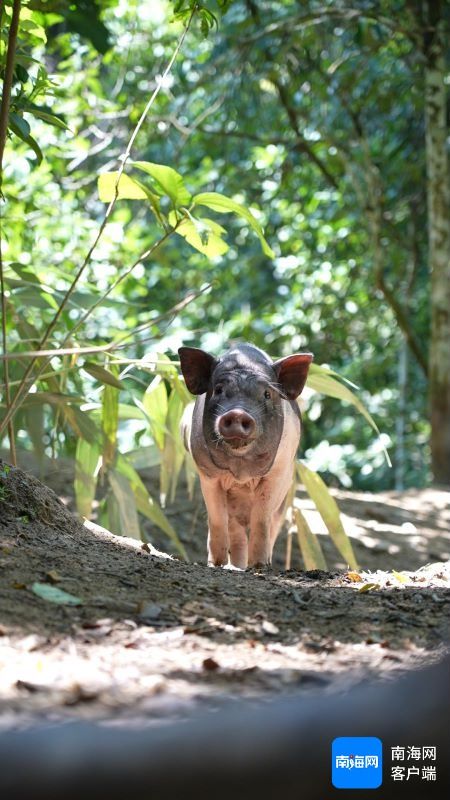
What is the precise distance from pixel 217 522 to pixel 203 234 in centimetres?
149

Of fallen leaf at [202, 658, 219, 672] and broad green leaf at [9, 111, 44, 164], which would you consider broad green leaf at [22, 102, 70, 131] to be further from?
fallen leaf at [202, 658, 219, 672]

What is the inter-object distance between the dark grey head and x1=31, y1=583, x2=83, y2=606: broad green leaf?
182cm

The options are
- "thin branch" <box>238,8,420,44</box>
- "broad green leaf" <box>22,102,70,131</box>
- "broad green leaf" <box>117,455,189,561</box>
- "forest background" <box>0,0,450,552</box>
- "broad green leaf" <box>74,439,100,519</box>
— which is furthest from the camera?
"thin branch" <box>238,8,420,44</box>

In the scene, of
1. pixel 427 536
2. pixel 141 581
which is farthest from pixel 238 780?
pixel 427 536

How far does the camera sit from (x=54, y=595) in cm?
302

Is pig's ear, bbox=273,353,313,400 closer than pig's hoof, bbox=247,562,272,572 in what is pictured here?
No

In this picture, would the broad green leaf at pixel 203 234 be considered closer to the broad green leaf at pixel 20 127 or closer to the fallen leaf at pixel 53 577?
the broad green leaf at pixel 20 127

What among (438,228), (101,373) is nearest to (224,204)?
(101,373)

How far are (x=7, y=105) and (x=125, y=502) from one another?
2.83 m

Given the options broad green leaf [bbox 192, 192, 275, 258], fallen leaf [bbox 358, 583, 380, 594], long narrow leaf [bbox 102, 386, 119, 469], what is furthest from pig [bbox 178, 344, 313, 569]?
fallen leaf [bbox 358, 583, 380, 594]

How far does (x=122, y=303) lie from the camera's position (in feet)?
20.5

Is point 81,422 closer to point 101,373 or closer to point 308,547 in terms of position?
point 101,373

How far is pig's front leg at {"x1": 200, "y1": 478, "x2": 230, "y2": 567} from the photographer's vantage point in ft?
17.3

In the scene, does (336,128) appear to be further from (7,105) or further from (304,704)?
(304,704)
